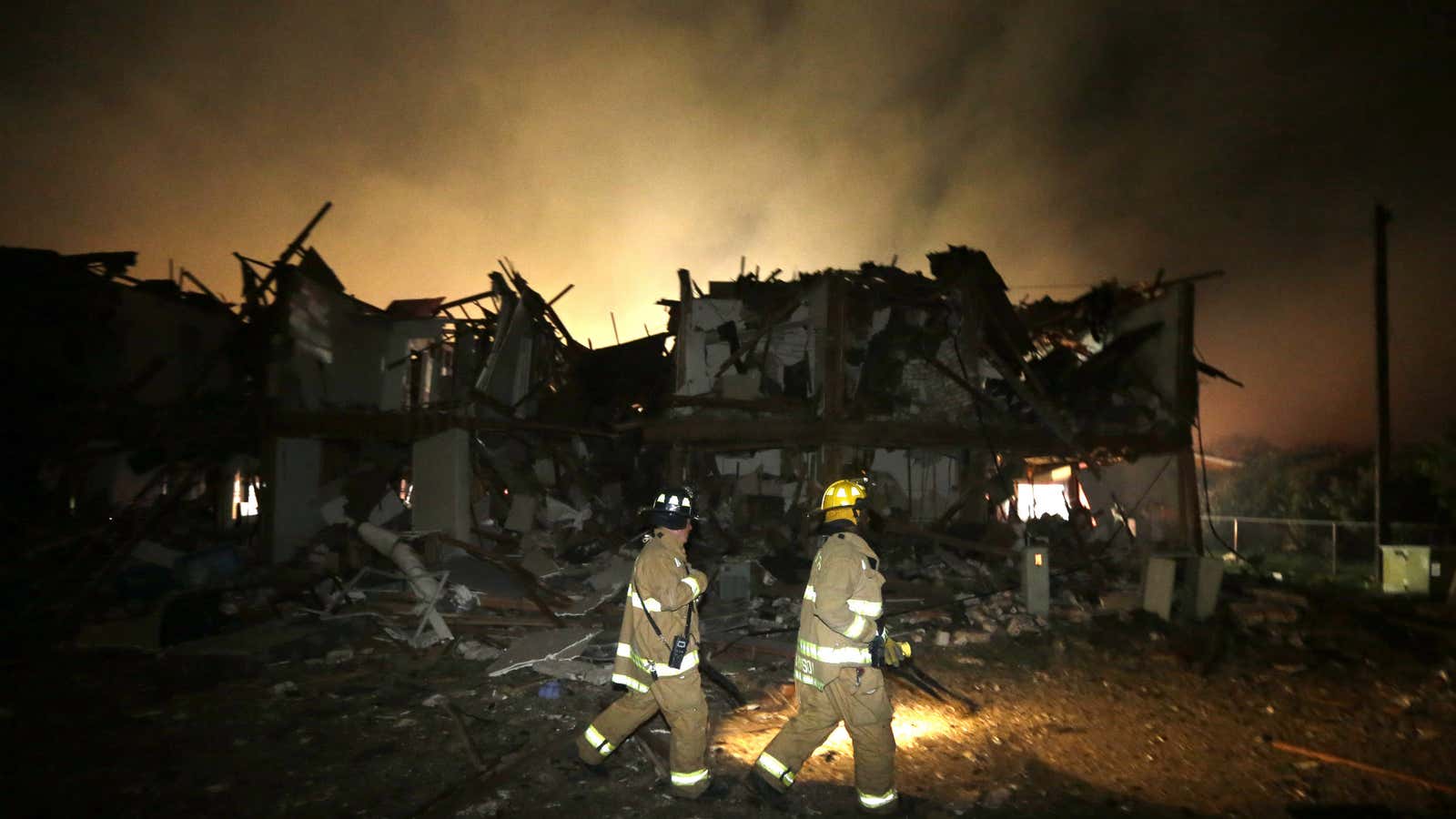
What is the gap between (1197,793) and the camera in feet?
16.2

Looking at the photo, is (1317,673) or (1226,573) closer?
(1317,673)

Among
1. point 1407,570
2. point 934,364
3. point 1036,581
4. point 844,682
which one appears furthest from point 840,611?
point 1407,570

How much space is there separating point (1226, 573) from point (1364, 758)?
9.50 metres

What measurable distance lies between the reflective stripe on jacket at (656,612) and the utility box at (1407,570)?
15885mm

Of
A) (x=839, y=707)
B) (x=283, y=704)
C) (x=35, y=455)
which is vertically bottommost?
(x=283, y=704)

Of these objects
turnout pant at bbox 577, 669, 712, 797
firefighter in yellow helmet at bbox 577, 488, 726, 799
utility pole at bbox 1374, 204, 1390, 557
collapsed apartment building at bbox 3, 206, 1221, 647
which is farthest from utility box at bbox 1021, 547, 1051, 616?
utility pole at bbox 1374, 204, 1390, 557

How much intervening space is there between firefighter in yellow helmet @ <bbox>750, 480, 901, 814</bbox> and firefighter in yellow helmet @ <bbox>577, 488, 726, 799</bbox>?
448 mm

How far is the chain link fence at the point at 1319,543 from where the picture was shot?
16.7 metres

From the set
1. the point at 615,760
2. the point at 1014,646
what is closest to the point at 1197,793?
the point at 615,760

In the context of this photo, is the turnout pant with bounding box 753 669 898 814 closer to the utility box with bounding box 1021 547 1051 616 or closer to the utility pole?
the utility box with bounding box 1021 547 1051 616

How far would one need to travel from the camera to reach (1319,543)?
63.8 ft

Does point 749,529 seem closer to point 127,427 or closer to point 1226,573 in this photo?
point 1226,573

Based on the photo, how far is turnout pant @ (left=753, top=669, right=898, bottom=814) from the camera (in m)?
4.45

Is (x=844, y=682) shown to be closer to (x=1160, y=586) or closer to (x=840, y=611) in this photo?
(x=840, y=611)
